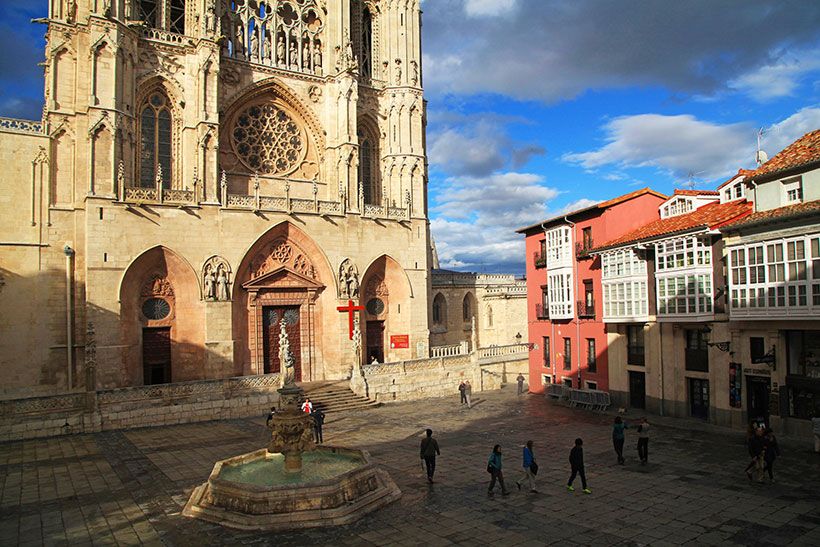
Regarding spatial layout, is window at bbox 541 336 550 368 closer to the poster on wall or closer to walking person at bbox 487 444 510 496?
the poster on wall

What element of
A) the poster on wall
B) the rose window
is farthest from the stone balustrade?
the poster on wall

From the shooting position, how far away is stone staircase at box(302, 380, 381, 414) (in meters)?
25.8

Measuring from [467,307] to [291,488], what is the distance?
32.4 m

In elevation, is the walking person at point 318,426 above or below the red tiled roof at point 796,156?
below

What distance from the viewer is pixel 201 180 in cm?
2822

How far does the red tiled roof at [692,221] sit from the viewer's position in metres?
20.6

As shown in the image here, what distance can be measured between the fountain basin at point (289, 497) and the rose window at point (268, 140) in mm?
22515

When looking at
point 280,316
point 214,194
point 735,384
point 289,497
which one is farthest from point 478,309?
point 289,497

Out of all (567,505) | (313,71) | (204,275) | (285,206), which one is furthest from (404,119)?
(567,505)

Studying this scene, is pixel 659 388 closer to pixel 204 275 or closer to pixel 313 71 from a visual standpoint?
pixel 204 275

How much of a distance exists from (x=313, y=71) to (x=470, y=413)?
22023 millimetres

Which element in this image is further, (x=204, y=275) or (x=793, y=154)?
(x=204, y=275)

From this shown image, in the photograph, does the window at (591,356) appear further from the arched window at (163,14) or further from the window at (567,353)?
the arched window at (163,14)

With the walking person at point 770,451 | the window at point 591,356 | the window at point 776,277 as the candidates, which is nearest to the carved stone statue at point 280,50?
the window at point 591,356
